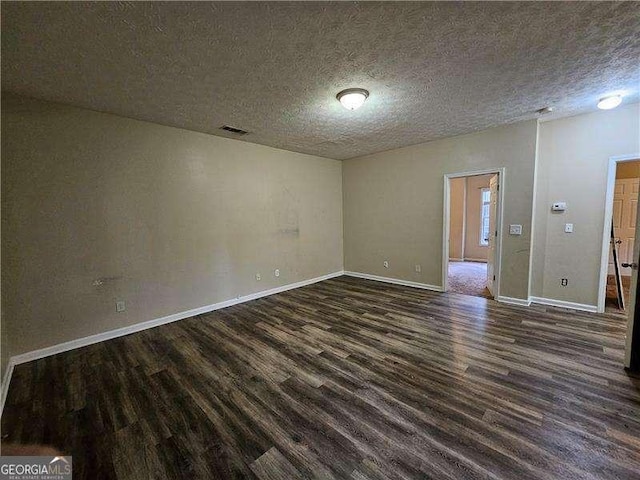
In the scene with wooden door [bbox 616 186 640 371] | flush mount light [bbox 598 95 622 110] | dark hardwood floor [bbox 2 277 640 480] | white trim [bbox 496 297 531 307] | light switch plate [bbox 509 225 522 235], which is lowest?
dark hardwood floor [bbox 2 277 640 480]

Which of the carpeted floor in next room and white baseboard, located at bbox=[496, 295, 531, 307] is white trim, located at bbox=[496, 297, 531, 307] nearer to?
white baseboard, located at bbox=[496, 295, 531, 307]

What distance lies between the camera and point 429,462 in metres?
1.47

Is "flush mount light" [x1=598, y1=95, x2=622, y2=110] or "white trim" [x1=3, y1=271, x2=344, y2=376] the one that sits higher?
"flush mount light" [x1=598, y1=95, x2=622, y2=110]

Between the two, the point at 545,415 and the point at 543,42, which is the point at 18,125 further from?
the point at 545,415

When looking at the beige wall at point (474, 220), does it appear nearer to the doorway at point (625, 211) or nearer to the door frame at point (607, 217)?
the doorway at point (625, 211)

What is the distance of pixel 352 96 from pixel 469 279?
15.4ft

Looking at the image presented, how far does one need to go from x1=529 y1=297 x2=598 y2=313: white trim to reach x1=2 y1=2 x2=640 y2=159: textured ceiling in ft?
8.57

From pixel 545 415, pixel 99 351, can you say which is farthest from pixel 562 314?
pixel 99 351

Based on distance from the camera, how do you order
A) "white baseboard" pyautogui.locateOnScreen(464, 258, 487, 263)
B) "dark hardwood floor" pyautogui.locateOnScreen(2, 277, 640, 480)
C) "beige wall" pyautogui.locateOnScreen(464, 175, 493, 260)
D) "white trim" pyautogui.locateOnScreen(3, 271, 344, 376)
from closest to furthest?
"dark hardwood floor" pyautogui.locateOnScreen(2, 277, 640, 480), "white trim" pyautogui.locateOnScreen(3, 271, 344, 376), "white baseboard" pyautogui.locateOnScreen(464, 258, 487, 263), "beige wall" pyautogui.locateOnScreen(464, 175, 493, 260)

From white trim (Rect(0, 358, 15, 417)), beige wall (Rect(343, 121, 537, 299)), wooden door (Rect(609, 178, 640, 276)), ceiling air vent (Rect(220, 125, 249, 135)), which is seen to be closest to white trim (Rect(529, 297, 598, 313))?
beige wall (Rect(343, 121, 537, 299))

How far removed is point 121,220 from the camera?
124 inches

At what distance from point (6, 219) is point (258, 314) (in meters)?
2.79

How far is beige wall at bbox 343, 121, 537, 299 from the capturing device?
12.5ft

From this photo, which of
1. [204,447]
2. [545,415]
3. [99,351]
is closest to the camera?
[204,447]
